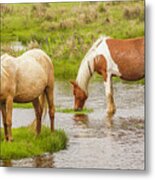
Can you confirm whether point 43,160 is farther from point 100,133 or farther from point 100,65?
point 100,65

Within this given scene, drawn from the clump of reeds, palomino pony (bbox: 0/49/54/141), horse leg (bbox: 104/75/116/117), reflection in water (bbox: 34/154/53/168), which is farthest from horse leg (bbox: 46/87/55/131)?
the clump of reeds

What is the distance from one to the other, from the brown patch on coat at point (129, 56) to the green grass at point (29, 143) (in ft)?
1.16

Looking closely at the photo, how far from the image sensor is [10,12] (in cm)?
241

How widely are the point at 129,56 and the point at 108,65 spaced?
0.30 feet

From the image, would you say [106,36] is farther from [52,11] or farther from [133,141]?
[133,141]

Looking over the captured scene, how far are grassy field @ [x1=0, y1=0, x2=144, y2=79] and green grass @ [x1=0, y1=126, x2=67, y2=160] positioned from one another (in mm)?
238

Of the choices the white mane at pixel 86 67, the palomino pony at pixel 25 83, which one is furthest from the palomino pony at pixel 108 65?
the palomino pony at pixel 25 83

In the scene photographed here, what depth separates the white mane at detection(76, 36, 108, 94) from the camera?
2352 millimetres

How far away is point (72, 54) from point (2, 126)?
16.2 inches

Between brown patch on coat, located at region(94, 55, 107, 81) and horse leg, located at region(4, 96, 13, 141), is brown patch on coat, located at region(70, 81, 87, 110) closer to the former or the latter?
brown patch on coat, located at region(94, 55, 107, 81)

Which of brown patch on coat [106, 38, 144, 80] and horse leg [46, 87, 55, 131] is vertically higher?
brown patch on coat [106, 38, 144, 80]

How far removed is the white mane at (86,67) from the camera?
7.72 ft

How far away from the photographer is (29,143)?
7.81 feet

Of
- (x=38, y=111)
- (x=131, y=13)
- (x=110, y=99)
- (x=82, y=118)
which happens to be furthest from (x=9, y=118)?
(x=131, y=13)
